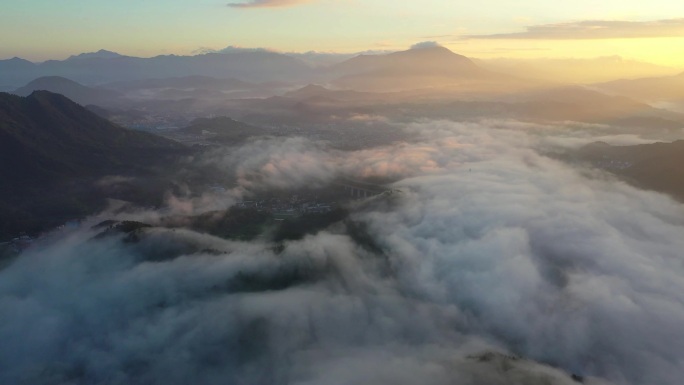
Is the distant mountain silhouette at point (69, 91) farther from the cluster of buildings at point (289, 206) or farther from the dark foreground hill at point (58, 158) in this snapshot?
the cluster of buildings at point (289, 206)

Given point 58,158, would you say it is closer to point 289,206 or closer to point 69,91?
point 289,206

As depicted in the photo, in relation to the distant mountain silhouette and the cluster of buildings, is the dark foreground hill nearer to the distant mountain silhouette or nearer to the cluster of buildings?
the cluster of buildings

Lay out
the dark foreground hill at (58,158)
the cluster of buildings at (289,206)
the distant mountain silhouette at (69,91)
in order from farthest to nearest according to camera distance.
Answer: the distant mountain silhouette at (69,91) → the cluster of buildings at (289,206) → the dark foreground hill at (58,158)

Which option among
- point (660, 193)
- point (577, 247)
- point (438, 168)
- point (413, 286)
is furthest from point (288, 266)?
point (660, 193)

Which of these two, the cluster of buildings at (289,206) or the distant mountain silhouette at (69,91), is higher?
the distant mountain silhouette at (69,91)

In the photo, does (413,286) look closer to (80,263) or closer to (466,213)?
(466,213)

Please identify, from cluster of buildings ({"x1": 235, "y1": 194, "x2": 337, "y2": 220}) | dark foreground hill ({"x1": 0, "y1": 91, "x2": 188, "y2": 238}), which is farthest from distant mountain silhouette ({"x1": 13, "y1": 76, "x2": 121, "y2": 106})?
cluster of buildings ({"x1": 235, "y1": 194, "x2": 337, "y2": 220})

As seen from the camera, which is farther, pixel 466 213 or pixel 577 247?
pixel 466 213

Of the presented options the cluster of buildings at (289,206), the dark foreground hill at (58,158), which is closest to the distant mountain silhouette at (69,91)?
the dark foreground hill at (58,158)

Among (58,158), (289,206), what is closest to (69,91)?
(58,158)
